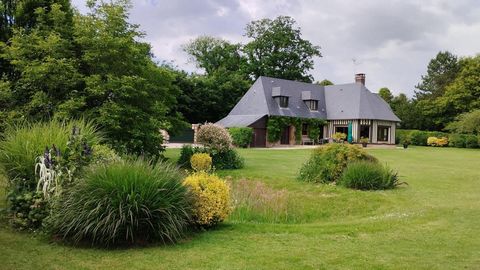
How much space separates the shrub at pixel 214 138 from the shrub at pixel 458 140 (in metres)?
29.9

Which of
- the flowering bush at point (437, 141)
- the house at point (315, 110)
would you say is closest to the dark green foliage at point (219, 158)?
the house at point (315, 110)

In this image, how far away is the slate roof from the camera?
117ft

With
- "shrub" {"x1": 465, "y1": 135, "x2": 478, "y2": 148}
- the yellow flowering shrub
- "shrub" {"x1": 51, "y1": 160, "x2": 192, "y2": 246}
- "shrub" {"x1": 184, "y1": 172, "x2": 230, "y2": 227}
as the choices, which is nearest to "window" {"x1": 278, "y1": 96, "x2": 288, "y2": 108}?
"shrub" {"x1": 465, "y1": 135, "x2": 478, "y2": 148}

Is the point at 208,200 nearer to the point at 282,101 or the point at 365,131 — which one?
the point at 282,101

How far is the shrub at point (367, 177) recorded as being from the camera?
11.2m

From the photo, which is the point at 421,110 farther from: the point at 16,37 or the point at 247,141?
the point at 16,37

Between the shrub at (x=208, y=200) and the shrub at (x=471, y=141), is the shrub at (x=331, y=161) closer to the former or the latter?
the shrub at (x=208, y=200)

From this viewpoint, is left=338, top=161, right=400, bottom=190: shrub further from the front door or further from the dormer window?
the dormer window

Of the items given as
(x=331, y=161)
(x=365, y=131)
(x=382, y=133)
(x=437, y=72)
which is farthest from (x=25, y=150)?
(x=437, y=72)

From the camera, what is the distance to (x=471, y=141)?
1501 inches

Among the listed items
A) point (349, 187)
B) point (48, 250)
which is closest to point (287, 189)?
point (349, 187)

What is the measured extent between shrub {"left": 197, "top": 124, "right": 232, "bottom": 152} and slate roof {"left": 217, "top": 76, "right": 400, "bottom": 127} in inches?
655

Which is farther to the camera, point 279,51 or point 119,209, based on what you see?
point 279,51

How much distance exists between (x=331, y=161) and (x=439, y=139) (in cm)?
3173
